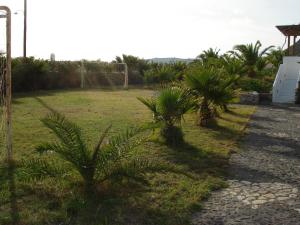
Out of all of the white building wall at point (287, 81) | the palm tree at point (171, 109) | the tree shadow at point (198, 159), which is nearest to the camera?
the tree shadow at point (198, 159)

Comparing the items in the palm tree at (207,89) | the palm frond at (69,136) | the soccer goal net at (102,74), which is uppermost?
the soccer goal net at (102,74)

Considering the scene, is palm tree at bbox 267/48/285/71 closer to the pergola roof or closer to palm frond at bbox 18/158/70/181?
the pergola roof

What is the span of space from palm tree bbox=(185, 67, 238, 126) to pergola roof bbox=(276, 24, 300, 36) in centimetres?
1411

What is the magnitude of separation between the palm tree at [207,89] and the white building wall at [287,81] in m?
9.67

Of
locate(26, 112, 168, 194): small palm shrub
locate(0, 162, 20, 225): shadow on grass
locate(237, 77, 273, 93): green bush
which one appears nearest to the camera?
locate(0, 162, 20, 225): shadow on grass

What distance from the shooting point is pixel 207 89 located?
1027 cm

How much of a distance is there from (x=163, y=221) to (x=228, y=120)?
833cm

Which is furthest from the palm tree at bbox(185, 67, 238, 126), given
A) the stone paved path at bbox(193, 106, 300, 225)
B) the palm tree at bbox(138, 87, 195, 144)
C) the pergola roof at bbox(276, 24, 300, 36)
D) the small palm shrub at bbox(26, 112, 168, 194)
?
the pergola roof at bbox(276, 24, 300, 36)

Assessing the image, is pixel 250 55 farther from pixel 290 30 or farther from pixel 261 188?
pixel 261 188

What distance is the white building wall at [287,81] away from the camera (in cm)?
1972

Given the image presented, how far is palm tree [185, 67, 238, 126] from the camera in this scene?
1016 centimetres

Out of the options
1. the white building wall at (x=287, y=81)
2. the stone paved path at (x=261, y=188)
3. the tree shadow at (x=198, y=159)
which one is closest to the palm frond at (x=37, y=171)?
the stone paved path at (x=261, y=188)

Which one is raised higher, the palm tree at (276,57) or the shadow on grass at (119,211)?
the palm tree at (276,57)

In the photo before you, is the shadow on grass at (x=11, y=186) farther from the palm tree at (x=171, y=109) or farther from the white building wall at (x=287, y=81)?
the white building wall at (x=287, y=81)
